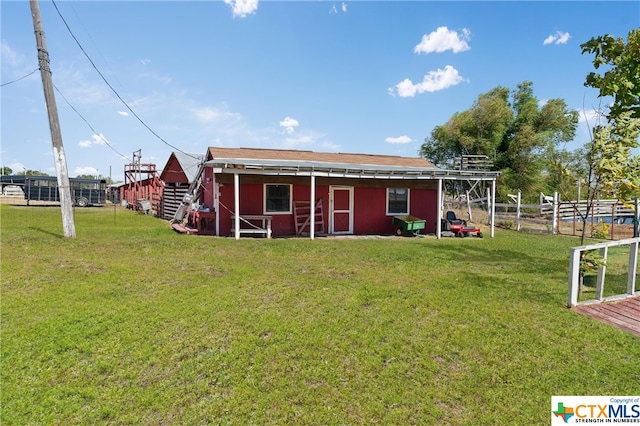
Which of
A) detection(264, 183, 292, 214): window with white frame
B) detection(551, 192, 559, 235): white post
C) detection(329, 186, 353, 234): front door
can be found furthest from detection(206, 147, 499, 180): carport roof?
detection(551, 192, 559, 235): white post

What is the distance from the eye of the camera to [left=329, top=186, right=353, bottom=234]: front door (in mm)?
12734

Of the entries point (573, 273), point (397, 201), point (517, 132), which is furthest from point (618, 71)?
point (517, 132)

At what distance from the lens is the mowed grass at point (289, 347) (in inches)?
102

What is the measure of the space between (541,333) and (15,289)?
7331 mm

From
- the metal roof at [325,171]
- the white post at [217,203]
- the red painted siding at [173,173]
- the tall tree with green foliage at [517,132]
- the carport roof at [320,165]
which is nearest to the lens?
the metal roof at [325,171]

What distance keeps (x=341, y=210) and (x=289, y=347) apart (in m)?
9.68

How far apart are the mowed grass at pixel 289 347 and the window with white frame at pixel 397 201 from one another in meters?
7.10

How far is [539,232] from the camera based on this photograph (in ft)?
Answer: 49.1

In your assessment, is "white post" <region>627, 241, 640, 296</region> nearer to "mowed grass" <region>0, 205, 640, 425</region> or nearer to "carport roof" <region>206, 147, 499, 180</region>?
"mowed grass" <region>0, 205, 640, 425</region>

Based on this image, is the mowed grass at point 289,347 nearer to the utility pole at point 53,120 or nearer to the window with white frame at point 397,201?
the utility pole at point 53,120

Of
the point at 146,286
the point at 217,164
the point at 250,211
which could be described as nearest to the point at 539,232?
the point at 250,211

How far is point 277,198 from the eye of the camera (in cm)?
1203

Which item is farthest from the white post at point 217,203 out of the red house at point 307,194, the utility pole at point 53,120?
the utility pole at point 53,120

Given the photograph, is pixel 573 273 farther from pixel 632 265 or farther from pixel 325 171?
pixel 325 171
